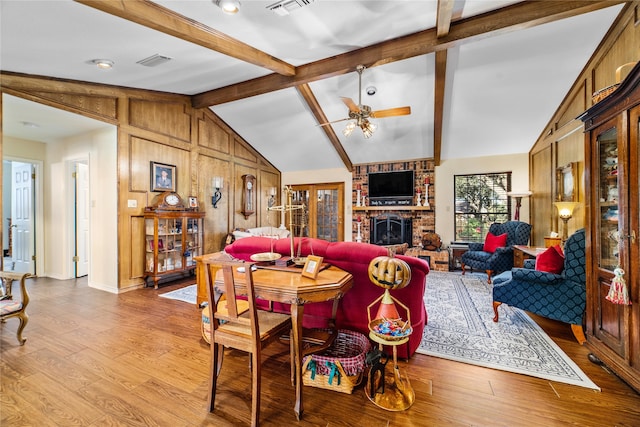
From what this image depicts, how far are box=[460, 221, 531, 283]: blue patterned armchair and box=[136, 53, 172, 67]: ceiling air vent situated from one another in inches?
229

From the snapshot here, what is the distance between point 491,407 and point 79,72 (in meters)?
5.52

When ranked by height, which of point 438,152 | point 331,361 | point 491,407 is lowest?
point 491,407

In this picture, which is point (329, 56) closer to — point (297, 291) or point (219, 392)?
point (297, 291)

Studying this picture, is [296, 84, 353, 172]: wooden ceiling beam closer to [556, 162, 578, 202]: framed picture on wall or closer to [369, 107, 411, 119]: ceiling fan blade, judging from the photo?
[369, 107, 411, 119]: ceiling fan blade

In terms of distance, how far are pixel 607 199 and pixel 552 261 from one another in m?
0.80

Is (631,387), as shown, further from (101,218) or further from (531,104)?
(101,218)

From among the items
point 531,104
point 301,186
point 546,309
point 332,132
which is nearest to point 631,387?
point 546,309

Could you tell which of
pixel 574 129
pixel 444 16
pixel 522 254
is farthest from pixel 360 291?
pixel 574 129

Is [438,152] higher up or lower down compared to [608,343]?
higher up

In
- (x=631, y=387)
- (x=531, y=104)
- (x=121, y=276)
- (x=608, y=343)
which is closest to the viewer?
(x=631, y=387)

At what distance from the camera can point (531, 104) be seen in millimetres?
4594

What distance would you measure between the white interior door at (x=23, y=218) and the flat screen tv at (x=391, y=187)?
280 inches

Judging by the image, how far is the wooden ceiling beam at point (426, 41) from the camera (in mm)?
2857

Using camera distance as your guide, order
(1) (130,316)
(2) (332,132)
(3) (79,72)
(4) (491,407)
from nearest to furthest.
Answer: (4) (491,407)
(1) (130,316)
(3) (79,72)
(2) (332,132)
